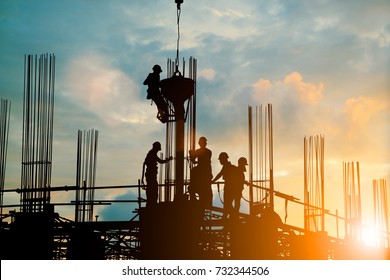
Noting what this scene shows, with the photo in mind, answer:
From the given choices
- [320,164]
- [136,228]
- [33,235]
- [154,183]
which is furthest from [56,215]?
[320,164]

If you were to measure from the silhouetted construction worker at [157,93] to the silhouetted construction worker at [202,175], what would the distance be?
175cm

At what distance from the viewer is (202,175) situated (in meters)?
14.0

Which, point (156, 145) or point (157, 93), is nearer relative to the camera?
point (156, 145)

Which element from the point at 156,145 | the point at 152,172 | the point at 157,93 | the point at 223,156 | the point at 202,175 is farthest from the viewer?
the point at 157,93

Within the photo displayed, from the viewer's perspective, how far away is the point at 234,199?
1420cm

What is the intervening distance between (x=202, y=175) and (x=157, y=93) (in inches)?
106

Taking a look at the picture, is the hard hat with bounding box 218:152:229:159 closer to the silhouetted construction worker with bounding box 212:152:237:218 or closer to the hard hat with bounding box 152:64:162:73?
the silhouetted construction worker with bounding box 212:152:237:218

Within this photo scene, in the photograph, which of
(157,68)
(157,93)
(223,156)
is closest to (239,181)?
(223,156)

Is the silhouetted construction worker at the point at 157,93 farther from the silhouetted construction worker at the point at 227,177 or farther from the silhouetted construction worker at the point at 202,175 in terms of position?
the silhouetted construction worker at the point at 227,177

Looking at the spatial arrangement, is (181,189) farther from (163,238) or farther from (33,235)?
(33,235)

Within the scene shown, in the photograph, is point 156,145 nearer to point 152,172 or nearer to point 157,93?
point 152,172

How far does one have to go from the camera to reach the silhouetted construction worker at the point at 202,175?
14.0m

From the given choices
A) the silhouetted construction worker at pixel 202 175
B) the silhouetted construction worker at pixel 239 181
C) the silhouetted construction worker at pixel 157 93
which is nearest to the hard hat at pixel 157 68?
the silhouetted construction worker at pixel 157 93
